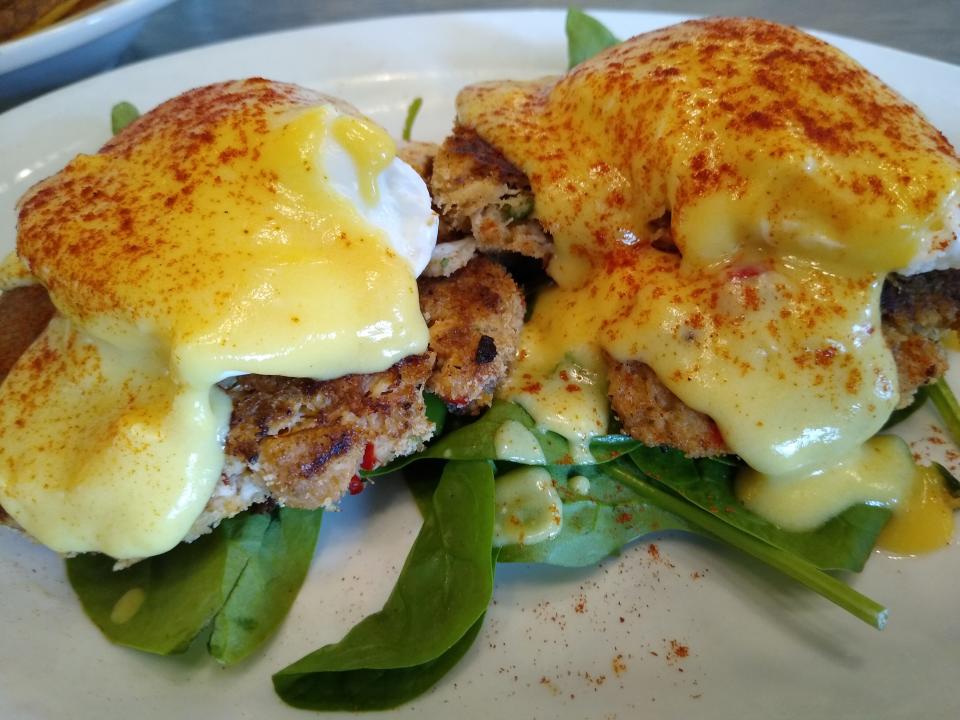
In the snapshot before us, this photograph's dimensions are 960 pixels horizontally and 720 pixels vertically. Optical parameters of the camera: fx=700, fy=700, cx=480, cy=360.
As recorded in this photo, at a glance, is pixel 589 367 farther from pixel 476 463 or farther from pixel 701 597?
pixel 701 597

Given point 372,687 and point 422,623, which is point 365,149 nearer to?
point 422,623

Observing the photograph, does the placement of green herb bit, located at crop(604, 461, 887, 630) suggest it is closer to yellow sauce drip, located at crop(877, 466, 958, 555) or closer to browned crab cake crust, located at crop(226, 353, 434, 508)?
yellow sauce drip, located at crop(877, 466, 958, 555)

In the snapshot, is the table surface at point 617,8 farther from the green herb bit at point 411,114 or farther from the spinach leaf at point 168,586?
the spinach leaf at point 168,586

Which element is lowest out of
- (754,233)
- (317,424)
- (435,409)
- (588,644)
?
(588,644)

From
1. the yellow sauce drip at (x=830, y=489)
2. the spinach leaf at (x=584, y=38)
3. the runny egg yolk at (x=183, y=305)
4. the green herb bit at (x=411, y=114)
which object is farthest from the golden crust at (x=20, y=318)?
the spinach leaf at (x=584, y=38)

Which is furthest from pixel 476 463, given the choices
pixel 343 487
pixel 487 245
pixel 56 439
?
pixel 56 439

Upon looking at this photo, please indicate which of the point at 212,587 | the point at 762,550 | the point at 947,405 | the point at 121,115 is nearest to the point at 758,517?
the point at 762,550
